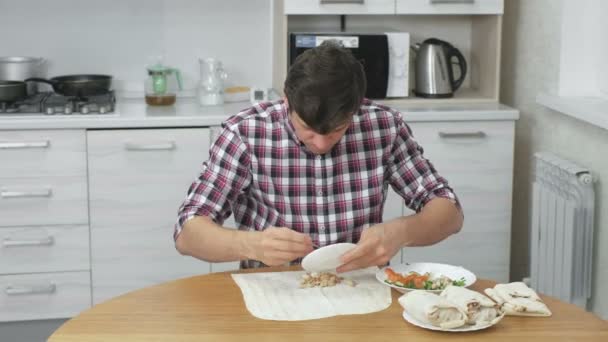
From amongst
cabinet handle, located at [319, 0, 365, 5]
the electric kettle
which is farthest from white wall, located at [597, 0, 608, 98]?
cabinet handle, located at [319, 0, 365, 5]

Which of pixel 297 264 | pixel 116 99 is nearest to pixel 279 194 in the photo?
pixel 297 264

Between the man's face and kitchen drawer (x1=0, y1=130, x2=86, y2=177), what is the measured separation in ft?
4.92

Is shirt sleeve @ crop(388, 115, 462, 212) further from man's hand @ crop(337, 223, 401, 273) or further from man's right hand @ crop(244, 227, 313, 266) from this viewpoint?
man's right hand @ crop(244, 227, 313, 266)

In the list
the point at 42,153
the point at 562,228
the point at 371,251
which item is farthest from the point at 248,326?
the point at 42,153

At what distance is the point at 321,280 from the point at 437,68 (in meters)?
1.92

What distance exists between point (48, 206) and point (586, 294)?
190 cm

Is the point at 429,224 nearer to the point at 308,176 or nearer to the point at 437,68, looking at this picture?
the point at 308,176

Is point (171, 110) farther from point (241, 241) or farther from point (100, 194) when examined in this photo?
point (241, 241)

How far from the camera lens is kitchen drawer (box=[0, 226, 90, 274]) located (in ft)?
11.4

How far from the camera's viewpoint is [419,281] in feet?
6.68

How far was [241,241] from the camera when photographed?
6.88ft

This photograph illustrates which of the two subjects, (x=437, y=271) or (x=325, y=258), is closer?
(x=325, y=258)

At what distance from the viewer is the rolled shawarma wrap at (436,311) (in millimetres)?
1794

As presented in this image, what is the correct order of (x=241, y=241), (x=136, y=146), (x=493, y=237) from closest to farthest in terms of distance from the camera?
(x=241, y=241), (x=136, y=146), (x=493, y=237)
